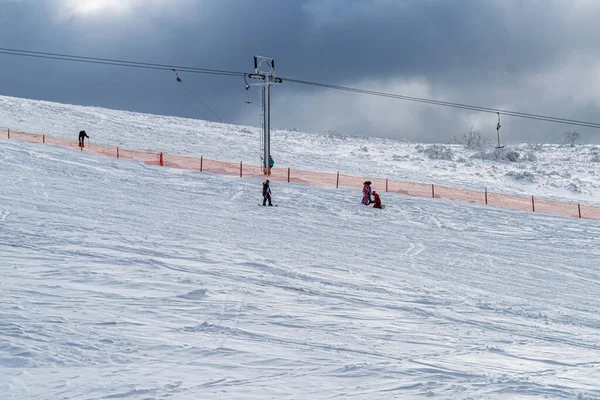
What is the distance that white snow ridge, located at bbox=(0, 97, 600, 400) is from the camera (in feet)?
26.9

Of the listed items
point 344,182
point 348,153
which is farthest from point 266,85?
point 348,153

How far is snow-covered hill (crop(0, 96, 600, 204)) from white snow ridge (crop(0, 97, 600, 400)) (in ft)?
48.4

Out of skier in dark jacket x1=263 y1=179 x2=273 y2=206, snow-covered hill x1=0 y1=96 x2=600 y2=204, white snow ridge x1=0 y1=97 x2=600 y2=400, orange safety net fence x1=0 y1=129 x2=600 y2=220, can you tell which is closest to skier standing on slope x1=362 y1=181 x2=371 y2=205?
white snow ridge x1=0 y1=97 x2=600 y2=400

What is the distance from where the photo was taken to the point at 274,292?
12672 millimetres

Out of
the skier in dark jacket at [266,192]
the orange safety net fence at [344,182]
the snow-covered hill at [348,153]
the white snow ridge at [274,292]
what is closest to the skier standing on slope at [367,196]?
the white snow ridge at [274,292]

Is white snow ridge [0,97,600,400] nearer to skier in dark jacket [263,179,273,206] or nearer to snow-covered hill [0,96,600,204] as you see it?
skier in dark jacket [263,179,273,206]

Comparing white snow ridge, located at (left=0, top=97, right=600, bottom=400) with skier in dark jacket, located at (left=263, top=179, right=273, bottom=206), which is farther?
skier in dark jacket, located at (left=263, top=179, right=273, bottom=206)

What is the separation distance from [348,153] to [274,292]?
42.7m

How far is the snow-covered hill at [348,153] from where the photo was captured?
143 ft

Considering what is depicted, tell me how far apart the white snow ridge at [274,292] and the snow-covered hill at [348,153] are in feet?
48.4

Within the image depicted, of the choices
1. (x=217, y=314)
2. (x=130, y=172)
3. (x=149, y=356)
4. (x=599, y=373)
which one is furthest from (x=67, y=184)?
(x=599, y=373)

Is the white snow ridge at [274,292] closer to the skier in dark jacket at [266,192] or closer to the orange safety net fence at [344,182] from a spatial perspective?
the skier in dark jacket at [266,192]

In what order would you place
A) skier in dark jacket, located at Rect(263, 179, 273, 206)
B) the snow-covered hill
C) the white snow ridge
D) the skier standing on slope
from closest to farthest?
the white snow ridge < skier in dark jacket, located at Rect(263, 179, 273, 206) < the skier standing on slope < the snow-covered hill

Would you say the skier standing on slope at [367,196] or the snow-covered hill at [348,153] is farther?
the snow-covered hill at [348,153]
